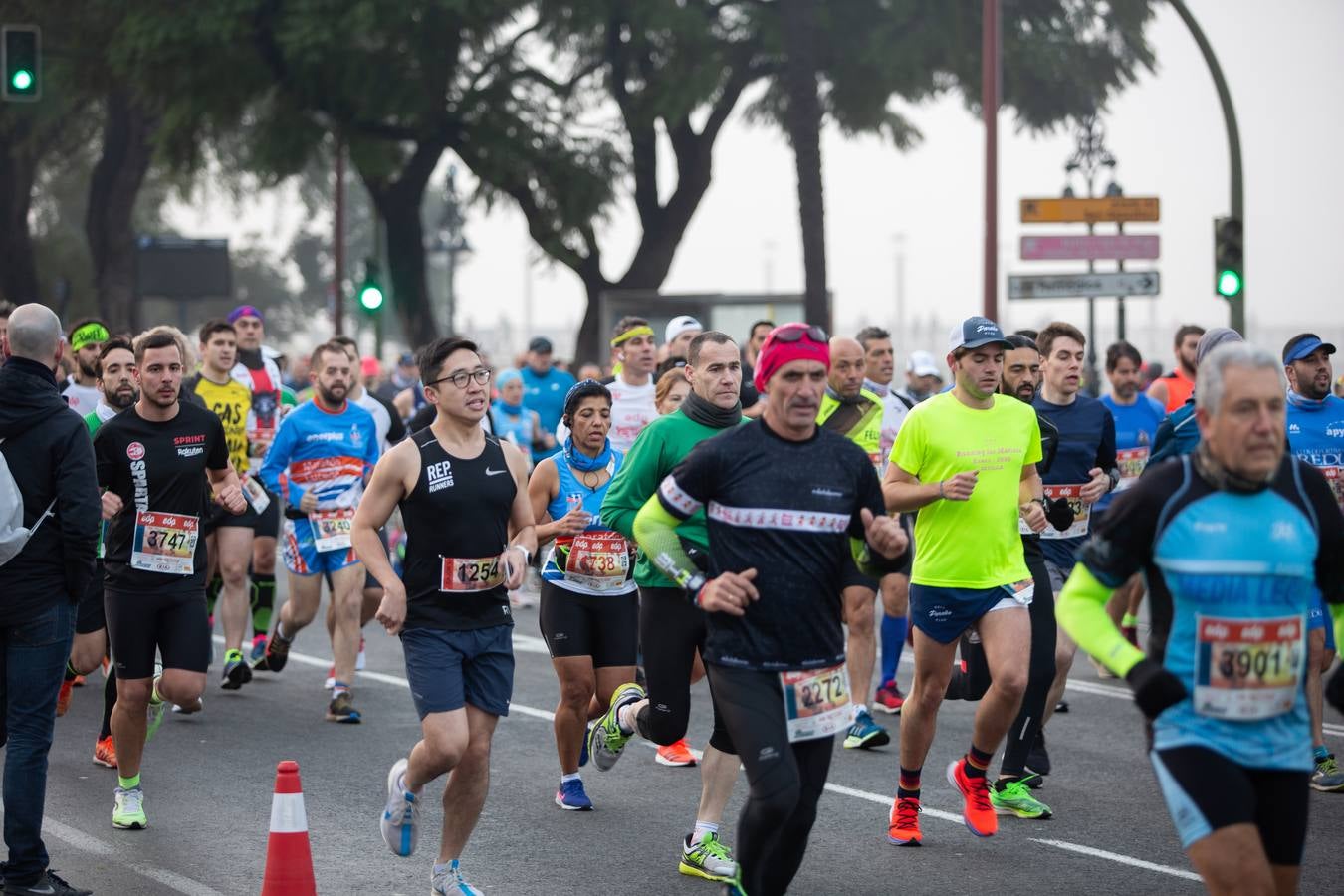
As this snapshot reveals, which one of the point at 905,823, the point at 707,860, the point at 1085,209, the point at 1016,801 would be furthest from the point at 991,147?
the point at 707,860

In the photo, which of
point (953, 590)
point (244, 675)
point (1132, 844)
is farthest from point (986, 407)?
point (244, 675)

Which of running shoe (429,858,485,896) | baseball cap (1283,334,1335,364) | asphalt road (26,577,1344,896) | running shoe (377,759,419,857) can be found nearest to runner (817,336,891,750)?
asphalt road (26,577,1344,896)

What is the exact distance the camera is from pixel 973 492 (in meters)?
7.37

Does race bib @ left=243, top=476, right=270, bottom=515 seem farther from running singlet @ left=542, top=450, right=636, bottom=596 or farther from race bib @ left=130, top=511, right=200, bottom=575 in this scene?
running singlet @ left=542, top=450, right=636, bottom=596

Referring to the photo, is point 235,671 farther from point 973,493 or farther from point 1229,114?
point 1229,114

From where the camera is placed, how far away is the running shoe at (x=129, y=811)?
25.3 feet

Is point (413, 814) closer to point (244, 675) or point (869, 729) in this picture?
point (869, 729)

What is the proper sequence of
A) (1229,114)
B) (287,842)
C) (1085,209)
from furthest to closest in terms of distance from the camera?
(1085,209), (1229,114), (287,842)

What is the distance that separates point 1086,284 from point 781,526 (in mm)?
16580

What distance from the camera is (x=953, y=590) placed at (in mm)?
7418

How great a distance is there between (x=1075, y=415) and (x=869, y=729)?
6.40ft

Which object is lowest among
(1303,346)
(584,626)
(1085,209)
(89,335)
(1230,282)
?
(584,626)

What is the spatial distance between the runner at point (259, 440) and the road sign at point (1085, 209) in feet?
39.2

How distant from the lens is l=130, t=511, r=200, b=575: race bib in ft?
26.5
